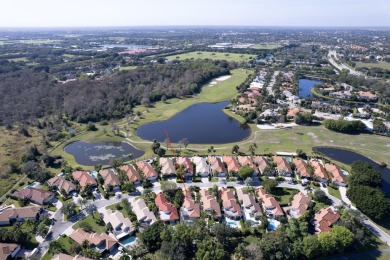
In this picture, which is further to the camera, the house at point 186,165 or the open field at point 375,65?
the open field at point 375,65

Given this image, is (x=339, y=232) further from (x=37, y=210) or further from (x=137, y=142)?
(x=137, y=142)

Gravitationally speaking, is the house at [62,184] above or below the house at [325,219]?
above

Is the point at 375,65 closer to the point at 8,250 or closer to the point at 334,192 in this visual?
the point at 334,192

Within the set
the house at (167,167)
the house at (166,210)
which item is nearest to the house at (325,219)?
the house at (166,210)

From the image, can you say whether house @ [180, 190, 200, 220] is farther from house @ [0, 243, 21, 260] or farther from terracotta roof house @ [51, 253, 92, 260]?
house @ [0, 243, 21, 260]

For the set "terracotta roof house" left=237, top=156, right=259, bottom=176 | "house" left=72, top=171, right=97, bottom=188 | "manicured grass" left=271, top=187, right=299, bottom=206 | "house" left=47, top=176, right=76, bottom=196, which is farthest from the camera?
"terracotta roof house" left=237, top=156, right=259, bottom=176

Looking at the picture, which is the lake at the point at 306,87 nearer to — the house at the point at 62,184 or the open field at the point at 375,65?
the open field at the point at 375,65

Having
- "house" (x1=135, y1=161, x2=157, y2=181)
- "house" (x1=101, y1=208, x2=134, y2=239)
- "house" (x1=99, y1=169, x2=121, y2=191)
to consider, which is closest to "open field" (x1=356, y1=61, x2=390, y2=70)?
"house" (x1=135, y1=161, x2=157, y2=181)

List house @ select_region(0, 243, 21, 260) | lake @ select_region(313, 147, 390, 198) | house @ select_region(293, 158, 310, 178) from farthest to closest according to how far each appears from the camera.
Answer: lake @ select_region(313, 147, 390, 198), house @ select_region(293, 158, 310, 178), house @ select_region(0, 243, 21, 260)
